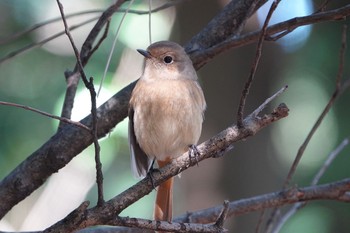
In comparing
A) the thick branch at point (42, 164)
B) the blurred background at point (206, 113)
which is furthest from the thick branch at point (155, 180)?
the blurred background at point (206, 113)

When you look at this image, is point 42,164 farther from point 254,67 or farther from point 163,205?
point 254,67

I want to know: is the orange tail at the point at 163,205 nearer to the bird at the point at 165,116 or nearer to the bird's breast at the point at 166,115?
the bird at the point at 165,116

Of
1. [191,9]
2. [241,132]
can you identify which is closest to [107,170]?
[191,9]

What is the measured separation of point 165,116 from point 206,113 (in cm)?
224

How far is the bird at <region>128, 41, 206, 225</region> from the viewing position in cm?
325

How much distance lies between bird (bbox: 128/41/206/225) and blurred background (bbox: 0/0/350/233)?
1492mm

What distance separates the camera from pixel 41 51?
5.70 meters

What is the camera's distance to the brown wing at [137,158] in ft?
10.9

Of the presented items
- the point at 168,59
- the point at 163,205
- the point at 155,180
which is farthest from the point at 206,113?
the point at 155,180

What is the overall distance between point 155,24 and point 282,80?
4.47ft

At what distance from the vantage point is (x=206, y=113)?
215 inches

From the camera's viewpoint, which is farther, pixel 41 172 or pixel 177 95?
pixel 177 95

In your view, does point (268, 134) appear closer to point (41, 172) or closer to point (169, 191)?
point (169, 191)

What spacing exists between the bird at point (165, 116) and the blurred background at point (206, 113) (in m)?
1.49
